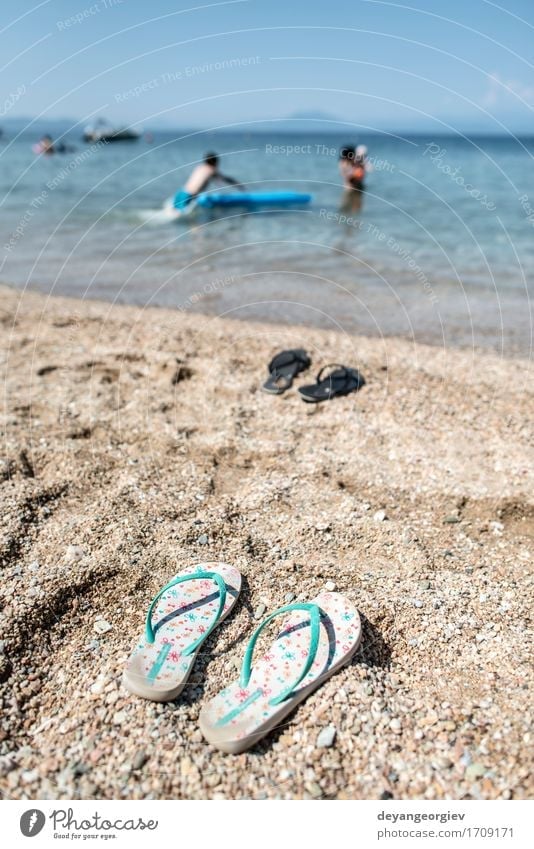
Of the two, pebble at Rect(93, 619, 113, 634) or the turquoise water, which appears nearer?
pebble at Rect(93, 619, 113, 634)

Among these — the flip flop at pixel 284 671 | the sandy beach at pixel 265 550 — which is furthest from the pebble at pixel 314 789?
the flip flop at pixel 284 671

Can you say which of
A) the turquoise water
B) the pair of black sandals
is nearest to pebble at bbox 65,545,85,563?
the pair of black sandals

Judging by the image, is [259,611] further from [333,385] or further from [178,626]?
[333,385]

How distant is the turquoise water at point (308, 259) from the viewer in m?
8.21

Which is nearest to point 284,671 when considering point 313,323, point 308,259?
point 313,323

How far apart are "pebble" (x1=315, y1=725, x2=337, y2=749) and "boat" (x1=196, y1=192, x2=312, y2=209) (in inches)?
560

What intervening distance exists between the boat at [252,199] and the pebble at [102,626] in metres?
13.5

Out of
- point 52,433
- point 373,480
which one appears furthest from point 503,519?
point 52,433

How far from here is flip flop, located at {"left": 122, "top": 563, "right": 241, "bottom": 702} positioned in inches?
104

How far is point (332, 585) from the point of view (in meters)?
3.27

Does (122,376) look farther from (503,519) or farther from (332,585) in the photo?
(503,519)

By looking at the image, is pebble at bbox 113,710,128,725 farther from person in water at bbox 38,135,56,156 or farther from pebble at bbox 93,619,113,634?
person in water at bbox 38,135,56,156

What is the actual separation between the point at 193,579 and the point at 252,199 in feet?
43.9

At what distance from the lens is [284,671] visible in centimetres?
274
